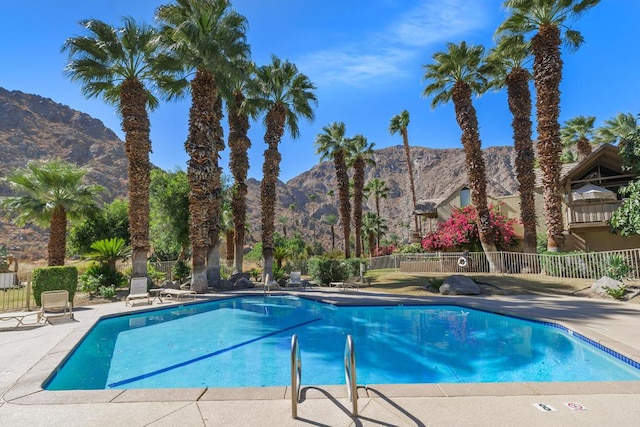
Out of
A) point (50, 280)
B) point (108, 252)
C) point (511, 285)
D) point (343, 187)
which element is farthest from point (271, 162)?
point (511, 285)

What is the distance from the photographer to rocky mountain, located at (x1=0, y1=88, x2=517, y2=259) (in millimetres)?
81562

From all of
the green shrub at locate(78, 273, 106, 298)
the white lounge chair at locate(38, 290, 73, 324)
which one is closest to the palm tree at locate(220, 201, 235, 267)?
the green shrub at locate(78, 273, 106, 298)

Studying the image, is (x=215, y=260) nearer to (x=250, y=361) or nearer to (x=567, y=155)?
(x=250, y=361)

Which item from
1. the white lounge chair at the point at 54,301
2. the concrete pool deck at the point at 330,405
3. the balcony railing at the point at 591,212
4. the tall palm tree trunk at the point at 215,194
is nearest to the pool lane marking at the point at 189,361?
the concrete pool deck at the point at 330,405

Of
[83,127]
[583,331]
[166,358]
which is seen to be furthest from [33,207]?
[83,127]

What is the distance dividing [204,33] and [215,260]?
11022 mm

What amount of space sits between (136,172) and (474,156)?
18562mm

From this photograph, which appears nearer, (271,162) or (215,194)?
(215,194)

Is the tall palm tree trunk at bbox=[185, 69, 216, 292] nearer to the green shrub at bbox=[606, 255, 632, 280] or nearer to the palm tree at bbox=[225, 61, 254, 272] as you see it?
the palm tree at bbox=[225, 61, 254, 272]

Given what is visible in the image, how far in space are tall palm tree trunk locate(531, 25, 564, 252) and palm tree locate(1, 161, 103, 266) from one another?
24096mm

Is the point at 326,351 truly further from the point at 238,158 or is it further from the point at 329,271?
the point at 238,158

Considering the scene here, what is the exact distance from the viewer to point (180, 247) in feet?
74.8

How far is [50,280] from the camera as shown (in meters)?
12.0

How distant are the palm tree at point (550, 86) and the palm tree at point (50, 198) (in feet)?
79.3
